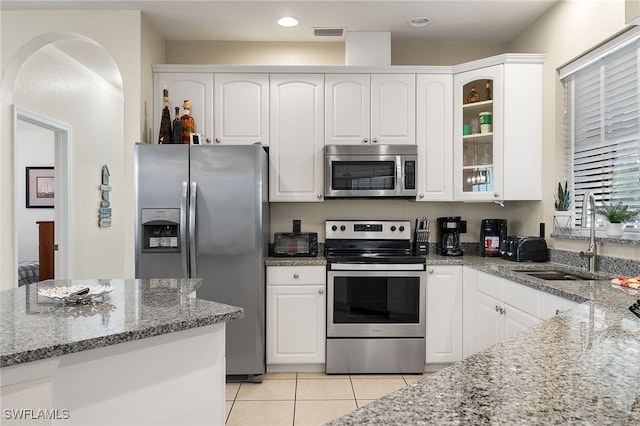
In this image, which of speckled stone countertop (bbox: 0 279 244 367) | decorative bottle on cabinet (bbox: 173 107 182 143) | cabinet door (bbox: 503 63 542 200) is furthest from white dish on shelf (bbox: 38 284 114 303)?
cabinet door (bbox: 503 63 542 200)

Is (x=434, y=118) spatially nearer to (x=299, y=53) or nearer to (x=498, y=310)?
(x=299, y=53)

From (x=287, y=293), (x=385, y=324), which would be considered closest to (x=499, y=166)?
(x=385, y=324)

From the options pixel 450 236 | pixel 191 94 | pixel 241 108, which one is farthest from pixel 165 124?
pixel 450 236

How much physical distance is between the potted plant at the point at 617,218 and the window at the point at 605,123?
0.26 ft

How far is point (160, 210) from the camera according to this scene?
2945 mm

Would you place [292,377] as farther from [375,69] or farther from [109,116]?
[109,116]

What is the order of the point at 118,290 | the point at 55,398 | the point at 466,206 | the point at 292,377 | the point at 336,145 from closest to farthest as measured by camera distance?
the point at 55,398 < the point at 118,290 < the point at 292,377 < the point at 336,145 < the point at 466,206

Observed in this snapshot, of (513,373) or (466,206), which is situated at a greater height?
(466,206)

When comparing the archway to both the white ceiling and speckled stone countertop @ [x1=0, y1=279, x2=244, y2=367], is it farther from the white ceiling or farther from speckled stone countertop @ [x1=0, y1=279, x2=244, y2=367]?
speckled stone countertop @ [x1=0, y1=279, x2=244, y2=367]

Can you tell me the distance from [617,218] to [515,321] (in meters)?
0.82

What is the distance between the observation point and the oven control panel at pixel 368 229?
11.8ft

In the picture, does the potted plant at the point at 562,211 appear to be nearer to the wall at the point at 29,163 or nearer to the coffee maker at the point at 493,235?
the coffee maker at the point at 493,235

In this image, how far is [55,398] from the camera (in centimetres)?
113

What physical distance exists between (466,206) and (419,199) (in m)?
0.57
